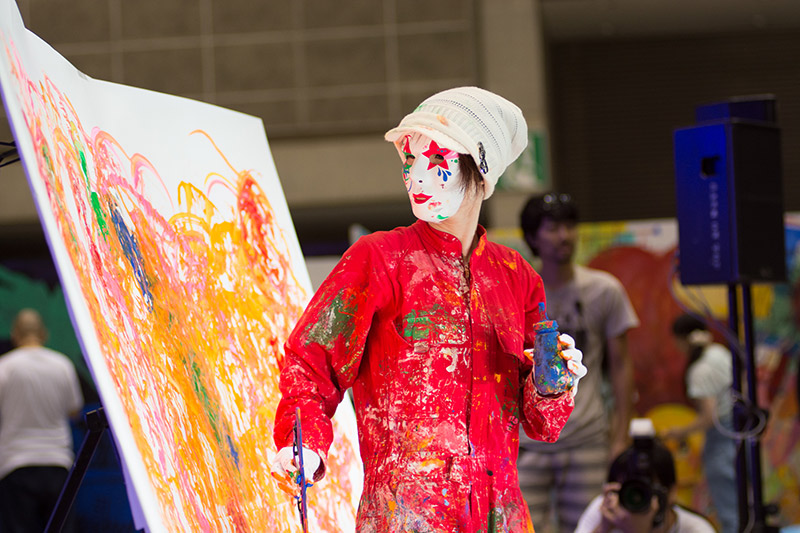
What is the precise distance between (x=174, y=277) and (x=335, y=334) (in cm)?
34

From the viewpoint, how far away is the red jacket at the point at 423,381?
161 centimetres

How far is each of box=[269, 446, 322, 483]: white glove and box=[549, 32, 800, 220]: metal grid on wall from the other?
6935 mm

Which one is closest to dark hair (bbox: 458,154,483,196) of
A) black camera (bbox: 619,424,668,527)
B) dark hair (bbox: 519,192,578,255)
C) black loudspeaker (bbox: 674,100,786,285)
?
black camera (bbox: 619,424,668,527)

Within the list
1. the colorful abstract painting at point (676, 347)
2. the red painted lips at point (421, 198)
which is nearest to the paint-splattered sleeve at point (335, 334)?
the red painted lips at point (421, 198)

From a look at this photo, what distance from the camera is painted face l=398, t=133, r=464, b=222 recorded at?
5.64ft

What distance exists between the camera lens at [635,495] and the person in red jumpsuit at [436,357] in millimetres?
1113

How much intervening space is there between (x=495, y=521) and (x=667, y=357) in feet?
13.6

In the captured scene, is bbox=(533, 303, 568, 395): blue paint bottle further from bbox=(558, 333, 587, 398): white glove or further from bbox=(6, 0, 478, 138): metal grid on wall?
bbox=(6, 0, 478, 138): metal grid on wall

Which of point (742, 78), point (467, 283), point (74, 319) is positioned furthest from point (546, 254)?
point (742, 78)

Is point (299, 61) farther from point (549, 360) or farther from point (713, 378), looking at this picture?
point (549, 360)

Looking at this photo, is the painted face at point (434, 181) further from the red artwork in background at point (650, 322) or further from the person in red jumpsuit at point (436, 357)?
the red artwork in background at point (650, 322)

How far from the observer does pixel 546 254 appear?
346 centimetres

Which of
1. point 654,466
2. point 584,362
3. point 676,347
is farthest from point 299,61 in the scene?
point 654,466

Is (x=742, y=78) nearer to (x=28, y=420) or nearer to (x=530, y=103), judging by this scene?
(x=530, y=103)
